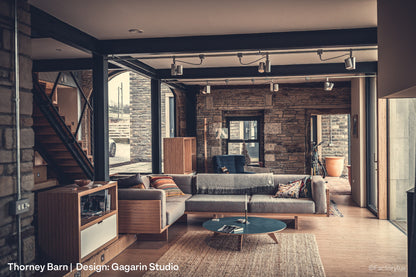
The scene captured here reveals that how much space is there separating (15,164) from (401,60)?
3006 mm

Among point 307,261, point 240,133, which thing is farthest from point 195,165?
point 307,261

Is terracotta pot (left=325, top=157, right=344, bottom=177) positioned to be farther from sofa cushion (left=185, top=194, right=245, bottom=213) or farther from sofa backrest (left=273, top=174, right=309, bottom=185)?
sofa cushion (left=185, top=194, right=245, bottom=213)

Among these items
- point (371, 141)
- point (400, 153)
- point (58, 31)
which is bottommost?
point (400, 153)

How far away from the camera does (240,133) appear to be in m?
10.9

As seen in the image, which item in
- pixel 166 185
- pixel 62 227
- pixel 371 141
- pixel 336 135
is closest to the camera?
pixel 62 227

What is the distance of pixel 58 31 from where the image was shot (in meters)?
4.34

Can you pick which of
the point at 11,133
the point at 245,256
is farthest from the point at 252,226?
the point at 11,133

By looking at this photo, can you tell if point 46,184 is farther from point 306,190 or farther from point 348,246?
point 348,246

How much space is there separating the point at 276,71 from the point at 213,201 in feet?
9.47

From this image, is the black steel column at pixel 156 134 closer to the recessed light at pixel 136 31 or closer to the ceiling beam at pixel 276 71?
the ceiling beam at pixel 276 71

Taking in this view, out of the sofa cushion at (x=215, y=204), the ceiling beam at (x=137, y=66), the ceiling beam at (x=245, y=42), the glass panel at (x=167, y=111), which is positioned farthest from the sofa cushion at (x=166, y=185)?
the glass panel at (x=167, y=111)

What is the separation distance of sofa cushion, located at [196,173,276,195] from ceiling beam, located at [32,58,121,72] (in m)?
2.58

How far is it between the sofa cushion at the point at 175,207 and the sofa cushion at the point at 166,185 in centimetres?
13

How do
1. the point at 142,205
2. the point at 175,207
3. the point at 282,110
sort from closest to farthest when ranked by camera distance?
the point at 142,205, the point at 175,207, the point at 282,110
